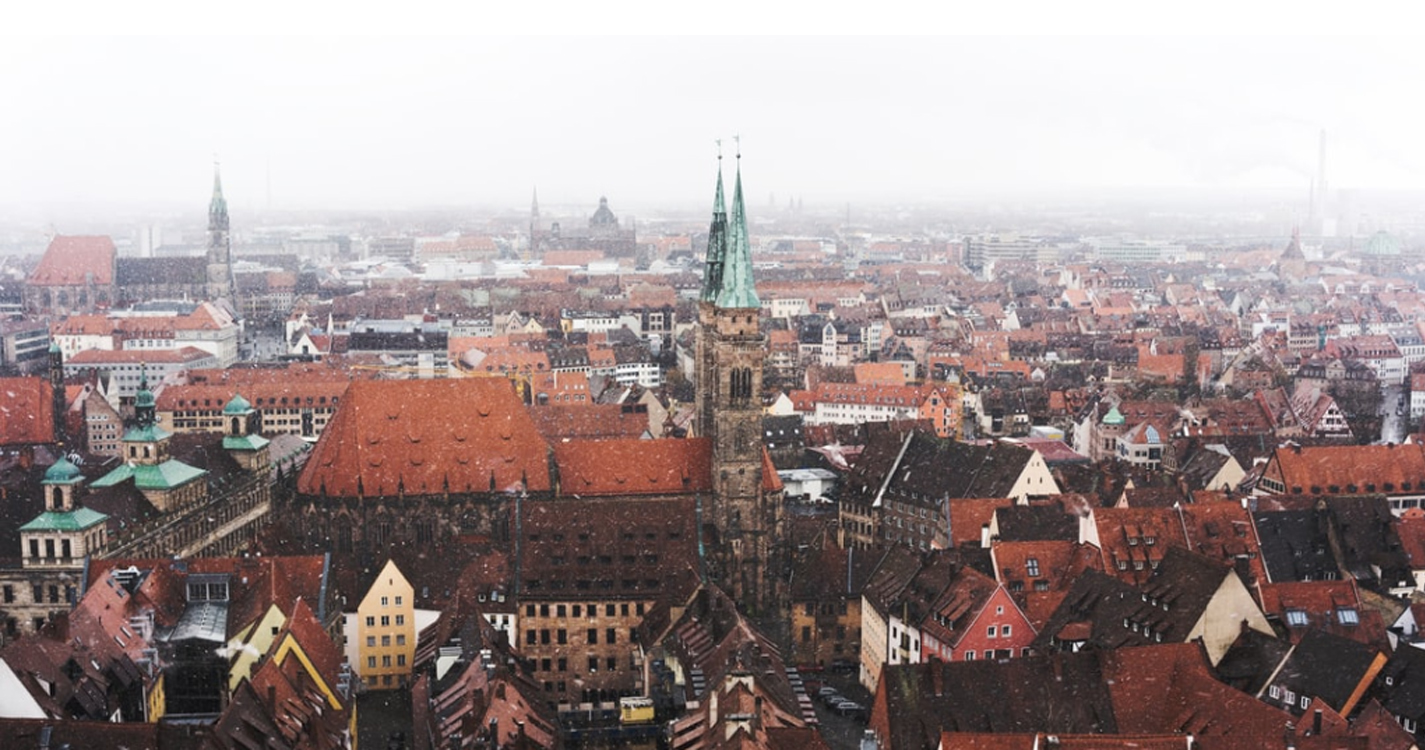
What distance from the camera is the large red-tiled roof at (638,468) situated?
88.5 metres

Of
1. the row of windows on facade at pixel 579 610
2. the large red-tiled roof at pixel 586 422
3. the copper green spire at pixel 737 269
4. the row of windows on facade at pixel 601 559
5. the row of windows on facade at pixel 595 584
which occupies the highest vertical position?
the copper green spire at pixel 737 269

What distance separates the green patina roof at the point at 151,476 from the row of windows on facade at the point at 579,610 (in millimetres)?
24226

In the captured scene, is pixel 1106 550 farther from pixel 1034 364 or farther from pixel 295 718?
pixel 1034 364

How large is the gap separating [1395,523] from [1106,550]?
625 inches

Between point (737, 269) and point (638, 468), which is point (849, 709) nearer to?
point (638, 468)

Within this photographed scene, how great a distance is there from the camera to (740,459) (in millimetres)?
86188

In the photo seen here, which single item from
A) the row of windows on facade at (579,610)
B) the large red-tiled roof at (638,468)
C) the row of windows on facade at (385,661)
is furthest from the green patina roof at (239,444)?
the row of windows on facade at (579,610)

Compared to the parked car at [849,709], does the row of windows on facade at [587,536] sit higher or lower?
higher

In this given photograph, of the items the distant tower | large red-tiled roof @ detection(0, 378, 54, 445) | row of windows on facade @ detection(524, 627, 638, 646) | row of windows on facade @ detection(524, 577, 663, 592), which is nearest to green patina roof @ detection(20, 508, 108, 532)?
row of windows on facade @ detection(524, 577, 663, 592)

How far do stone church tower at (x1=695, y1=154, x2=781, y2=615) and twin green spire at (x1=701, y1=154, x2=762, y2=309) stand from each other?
5 cm

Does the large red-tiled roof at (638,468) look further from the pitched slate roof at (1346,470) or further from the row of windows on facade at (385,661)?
the pitched slate roof at (1346,470)

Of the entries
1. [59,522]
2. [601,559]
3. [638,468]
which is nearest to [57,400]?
[59,522]

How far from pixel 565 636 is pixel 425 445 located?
60.4 ft

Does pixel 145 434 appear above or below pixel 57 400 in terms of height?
above
